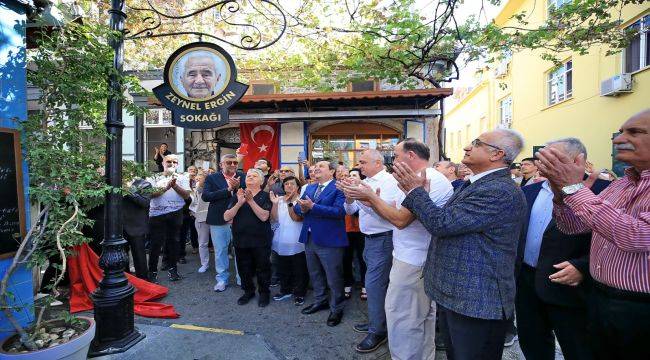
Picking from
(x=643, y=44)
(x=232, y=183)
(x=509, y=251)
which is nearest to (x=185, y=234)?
(x=232, y=183)

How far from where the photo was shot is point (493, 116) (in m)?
19.8

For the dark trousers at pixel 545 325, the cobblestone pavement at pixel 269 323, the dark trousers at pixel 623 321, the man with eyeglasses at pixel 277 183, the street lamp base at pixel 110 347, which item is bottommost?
the cobblestone pavement at pixel 269 323

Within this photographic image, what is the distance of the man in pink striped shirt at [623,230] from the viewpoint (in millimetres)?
1549

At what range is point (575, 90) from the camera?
1175cm

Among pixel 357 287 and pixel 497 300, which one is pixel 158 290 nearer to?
pixel 357 287

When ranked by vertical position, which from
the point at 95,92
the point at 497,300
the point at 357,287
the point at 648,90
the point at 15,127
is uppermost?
the point at 648,90

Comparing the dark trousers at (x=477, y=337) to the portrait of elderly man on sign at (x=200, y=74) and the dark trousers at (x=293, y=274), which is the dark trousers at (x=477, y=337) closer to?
the dark trousers at (x=293, y=274)

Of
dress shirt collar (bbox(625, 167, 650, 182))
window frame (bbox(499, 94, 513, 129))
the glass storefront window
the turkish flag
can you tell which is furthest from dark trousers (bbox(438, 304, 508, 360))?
window frame (bbox(499, 94, 513, 129))

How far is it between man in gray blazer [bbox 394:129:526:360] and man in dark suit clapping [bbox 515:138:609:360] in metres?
0.32

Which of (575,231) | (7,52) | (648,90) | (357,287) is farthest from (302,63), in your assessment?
(648,90)

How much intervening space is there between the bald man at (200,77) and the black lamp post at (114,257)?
631mm

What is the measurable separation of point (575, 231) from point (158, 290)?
191 inches

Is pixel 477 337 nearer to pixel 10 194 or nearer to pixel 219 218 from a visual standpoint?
pixel 10 194

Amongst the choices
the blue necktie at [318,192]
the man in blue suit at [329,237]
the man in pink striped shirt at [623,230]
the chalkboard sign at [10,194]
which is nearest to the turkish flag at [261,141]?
the blue necktie at [318,192]
